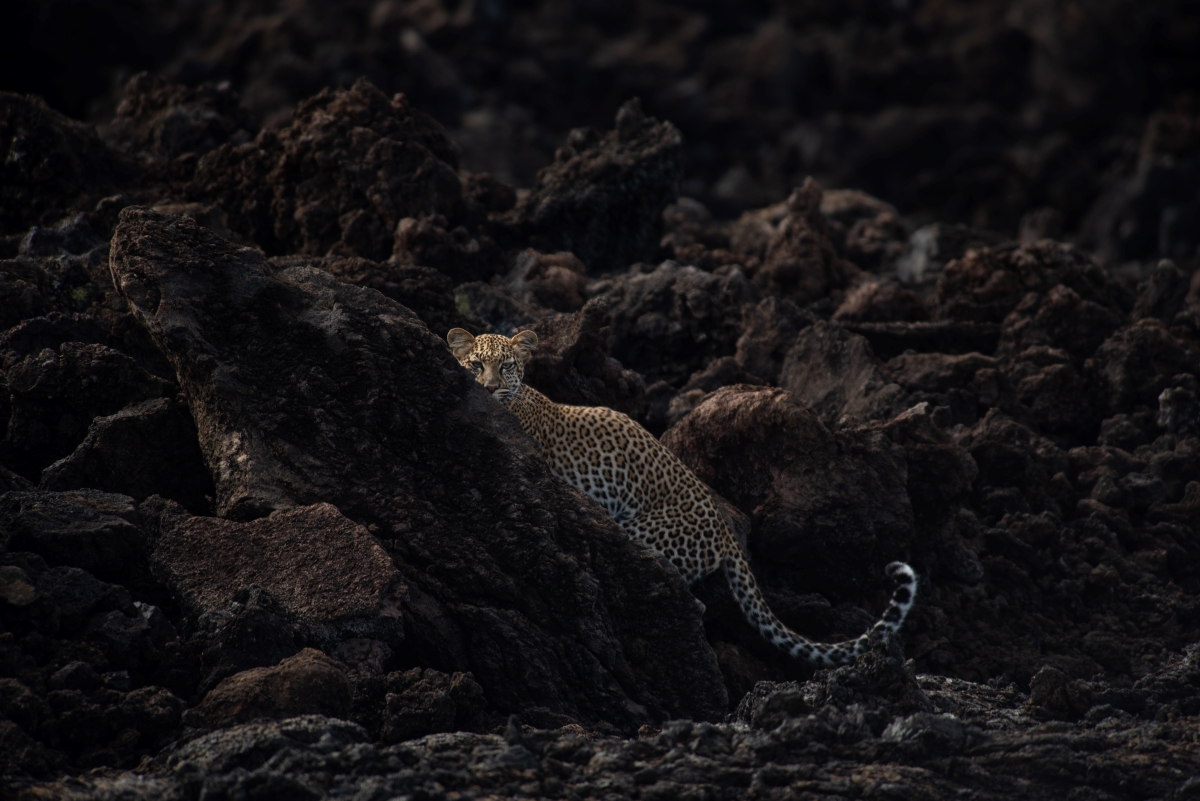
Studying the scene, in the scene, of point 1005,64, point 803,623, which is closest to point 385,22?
point 1005,64

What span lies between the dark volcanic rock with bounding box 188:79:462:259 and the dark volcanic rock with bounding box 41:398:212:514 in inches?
254

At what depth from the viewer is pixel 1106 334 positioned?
16469mm

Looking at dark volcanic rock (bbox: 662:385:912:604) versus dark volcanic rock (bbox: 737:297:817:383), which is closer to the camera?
dark volcanic rock (bbox: 662:385:912:604)

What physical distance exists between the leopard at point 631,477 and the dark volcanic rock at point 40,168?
23.9 ft

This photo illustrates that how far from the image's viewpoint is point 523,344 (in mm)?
11523

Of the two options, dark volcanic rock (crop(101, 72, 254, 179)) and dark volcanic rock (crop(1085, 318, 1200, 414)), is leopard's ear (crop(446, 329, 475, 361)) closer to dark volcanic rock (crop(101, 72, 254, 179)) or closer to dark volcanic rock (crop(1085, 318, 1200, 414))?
dark volcanic rock (crop(101, 72, 254, 179))

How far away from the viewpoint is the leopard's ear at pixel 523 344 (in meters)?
11.4

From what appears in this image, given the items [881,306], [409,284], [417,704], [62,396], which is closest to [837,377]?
[881,306]

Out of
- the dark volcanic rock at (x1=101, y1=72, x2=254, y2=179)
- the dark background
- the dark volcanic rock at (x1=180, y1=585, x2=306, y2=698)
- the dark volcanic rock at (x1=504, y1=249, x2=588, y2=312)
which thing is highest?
the dark background

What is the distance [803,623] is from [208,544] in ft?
17.3

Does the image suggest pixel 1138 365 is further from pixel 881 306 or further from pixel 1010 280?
pixel 881 306

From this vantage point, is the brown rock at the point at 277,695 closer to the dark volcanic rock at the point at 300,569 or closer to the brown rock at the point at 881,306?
the dark volcanic rock at the point at 300,569

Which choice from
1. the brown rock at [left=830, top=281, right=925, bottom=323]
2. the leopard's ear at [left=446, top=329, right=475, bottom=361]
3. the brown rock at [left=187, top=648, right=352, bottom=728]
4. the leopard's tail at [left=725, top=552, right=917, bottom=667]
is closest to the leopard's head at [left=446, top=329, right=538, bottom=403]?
the leopard's ear at [left=446, top=329, right=475, bottom=361]

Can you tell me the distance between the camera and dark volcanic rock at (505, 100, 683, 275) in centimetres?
1794
